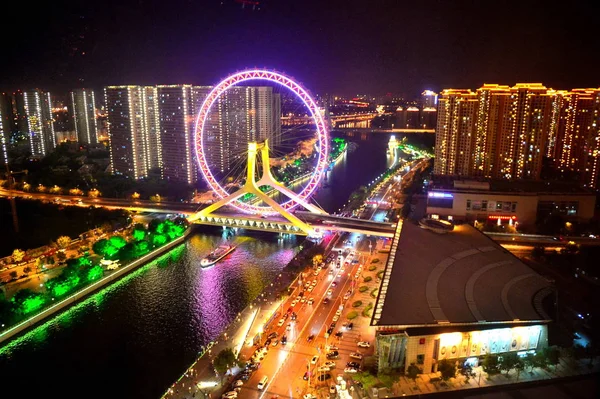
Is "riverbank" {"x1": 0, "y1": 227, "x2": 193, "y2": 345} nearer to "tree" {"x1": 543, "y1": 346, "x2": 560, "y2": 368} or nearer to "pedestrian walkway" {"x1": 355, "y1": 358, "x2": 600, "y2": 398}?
"pedestrian walkway" {"x1": 355, "y1": 358, "x2": 600, "y2": 398}

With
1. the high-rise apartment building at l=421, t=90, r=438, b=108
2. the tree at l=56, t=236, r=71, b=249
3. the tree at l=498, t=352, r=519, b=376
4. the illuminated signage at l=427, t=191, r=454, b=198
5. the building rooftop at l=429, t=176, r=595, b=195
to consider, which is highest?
the high-rise apartment building at l=421, t=90, r=438, b=108

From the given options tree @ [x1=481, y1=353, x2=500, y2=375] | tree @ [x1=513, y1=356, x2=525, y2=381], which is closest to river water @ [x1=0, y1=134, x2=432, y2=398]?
tree @ [x1=481, y1=353, x2=500, y2=375]

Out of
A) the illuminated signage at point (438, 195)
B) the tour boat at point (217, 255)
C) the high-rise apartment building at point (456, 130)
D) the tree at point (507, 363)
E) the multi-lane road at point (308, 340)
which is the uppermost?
the high-rise apartment building at point (456, 130)

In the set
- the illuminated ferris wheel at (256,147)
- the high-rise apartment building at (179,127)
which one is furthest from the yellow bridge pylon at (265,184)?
the high-rise apartment building at (179,127)

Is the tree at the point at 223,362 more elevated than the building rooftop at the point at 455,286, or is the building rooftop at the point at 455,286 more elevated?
the building rooftop at the point at 455,286

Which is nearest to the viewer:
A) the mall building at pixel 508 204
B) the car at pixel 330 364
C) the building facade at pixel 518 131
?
the car at pixel 330 364

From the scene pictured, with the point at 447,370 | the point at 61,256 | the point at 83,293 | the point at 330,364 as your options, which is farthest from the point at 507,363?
the point at 61,256

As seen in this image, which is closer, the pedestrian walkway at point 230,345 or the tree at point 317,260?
the pedestrian walkway at point 230,345

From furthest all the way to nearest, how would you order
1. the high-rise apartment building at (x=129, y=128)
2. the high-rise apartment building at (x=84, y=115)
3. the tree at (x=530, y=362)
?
the high-rise apartment building at (x=84, y=115) < the high-rise apartment building at (x=129, y=128) < the tree at (x=530, y=362)

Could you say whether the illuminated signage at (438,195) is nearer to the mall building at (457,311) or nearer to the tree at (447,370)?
the mall building at (457,311)
